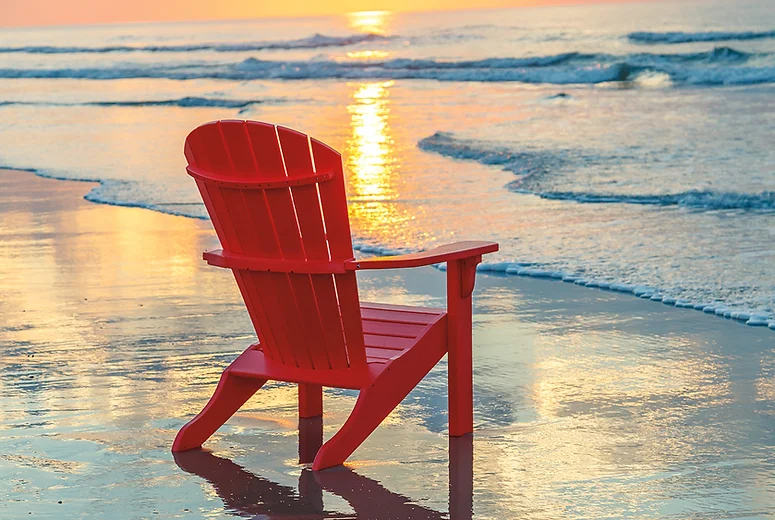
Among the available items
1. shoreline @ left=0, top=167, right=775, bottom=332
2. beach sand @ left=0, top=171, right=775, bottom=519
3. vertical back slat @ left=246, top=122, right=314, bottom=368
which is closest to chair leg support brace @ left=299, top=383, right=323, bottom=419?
beach sand @ left=0, top=171, right=775, bottom=519

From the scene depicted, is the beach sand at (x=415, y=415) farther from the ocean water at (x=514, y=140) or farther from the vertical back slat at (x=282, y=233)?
the ocean water at (x=514, y=140)

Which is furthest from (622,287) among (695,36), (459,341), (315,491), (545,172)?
(695,36)

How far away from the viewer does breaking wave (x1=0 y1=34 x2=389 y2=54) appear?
47375 millimetres

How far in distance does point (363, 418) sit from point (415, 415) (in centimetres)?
55

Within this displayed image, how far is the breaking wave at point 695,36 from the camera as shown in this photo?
3856cm

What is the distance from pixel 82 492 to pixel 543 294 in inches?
128

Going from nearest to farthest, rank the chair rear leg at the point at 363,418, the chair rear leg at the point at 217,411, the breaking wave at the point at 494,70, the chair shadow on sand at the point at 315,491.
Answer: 1. the chair shadow on sand at the point at 315,491
2. the chair rear leg at the point at 363,418
3. the chair rear leg at the point at 217,411
4. the breaking wave at the point at 494,70

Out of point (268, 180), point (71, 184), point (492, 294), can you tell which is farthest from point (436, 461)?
point (71, 184)

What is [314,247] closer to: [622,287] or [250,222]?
[250,222]

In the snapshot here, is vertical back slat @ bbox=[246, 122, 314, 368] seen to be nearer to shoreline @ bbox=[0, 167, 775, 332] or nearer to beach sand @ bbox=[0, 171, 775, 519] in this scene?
beach sand @ bbox=[0, 171, 775, 519]

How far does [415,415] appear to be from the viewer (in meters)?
3.92

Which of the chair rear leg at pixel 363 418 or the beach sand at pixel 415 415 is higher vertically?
the chair rear leg at pixel 363 418

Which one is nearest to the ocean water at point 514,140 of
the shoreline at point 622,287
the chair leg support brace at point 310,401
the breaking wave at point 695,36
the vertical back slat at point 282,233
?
the shoreline at point 622,287

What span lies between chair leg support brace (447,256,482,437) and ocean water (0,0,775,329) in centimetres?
214
